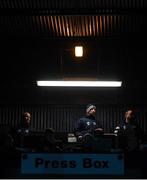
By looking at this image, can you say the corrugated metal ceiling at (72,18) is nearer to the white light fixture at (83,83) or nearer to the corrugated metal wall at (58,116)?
the white light fixture at (83,83)

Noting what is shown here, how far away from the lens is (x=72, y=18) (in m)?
7.53

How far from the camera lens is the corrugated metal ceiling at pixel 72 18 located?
7133 millimetres

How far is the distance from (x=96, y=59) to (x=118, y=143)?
3.49 meters

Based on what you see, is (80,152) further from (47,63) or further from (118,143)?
(47,63)

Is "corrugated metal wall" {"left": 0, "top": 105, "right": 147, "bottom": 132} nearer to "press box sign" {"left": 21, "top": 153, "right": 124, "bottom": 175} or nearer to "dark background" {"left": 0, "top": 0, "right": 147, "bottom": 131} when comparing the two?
"dark background" {"left": 0, "top": 0, "right": 147, "bottom": 131}

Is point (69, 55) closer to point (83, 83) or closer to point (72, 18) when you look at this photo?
point (83, 83)

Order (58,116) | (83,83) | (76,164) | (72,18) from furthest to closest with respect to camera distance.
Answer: (58,116) → (83,83) → (72,18) → (76,164)

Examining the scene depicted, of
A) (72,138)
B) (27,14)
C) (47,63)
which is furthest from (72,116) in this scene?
(27,14)

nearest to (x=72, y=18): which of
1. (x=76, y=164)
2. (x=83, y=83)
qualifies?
(x=83, y=83)

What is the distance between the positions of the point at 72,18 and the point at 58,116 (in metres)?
3.41

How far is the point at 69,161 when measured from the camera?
229 inches

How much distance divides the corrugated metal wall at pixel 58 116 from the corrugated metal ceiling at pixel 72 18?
2.56 metres

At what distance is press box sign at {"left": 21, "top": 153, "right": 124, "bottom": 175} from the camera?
19.1ft

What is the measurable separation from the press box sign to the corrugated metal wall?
428 centimetres
